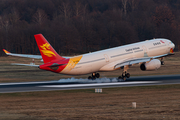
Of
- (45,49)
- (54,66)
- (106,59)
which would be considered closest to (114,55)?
(106,59)

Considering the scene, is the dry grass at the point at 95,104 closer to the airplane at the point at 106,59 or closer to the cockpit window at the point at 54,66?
the cockpit window at the point at 54,66

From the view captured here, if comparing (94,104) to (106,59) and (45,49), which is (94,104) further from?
(106,59)

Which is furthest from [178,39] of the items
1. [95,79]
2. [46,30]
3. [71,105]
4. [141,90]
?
[71,105]

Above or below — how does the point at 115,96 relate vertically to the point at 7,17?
below

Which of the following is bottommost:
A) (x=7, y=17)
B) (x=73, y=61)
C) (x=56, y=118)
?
(x=56, y=118)

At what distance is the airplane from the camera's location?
39.8 m

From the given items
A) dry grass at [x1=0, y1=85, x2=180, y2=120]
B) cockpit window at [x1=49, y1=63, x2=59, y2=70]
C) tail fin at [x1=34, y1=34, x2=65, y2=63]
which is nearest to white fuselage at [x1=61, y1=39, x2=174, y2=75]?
cockpit window at [x1=49, y1=63, x2=59, y2=70]

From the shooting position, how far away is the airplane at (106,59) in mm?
39781

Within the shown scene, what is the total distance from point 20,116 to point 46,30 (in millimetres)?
103325

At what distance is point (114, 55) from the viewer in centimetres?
4534

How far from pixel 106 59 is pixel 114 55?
5.22 ft

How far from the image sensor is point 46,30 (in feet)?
407

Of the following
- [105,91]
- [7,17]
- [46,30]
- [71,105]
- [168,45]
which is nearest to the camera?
[71,105]

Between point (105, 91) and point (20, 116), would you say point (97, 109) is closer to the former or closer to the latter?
point (20, 116)
